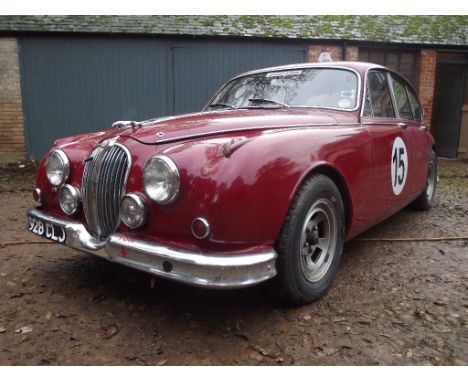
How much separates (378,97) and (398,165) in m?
0.61

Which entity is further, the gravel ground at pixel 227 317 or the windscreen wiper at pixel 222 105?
the windscreen wiper at pixel 222 105

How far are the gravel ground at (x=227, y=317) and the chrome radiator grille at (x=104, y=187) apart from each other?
1.53 ft

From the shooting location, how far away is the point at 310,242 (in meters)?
2.45

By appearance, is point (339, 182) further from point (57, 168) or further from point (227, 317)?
point (57, 168)

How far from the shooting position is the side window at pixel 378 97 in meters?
3.24

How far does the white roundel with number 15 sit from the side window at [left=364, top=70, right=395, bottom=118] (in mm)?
280

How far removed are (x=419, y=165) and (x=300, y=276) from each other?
2423mm

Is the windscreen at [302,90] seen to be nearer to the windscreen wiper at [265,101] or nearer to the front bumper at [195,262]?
the windscreen wiper at [265,101]

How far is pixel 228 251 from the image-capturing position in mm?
1947

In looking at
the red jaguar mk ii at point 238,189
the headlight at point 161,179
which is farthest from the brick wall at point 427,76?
the headlight at point 161,179

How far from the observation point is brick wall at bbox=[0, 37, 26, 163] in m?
7.90

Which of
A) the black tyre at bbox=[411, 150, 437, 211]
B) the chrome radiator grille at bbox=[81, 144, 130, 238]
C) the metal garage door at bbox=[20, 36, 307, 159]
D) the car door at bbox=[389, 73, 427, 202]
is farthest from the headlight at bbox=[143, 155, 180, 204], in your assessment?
the metal garage door at bbox=[20, 36, 307, 159]

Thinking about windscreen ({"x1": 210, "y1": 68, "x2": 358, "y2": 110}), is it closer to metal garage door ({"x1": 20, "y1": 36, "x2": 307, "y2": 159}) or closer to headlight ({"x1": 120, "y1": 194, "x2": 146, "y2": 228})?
headlight ({"x1": 120, "y1": 194, "x2": 146, "y2": 228})

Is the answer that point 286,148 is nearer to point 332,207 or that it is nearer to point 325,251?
point 332,207
